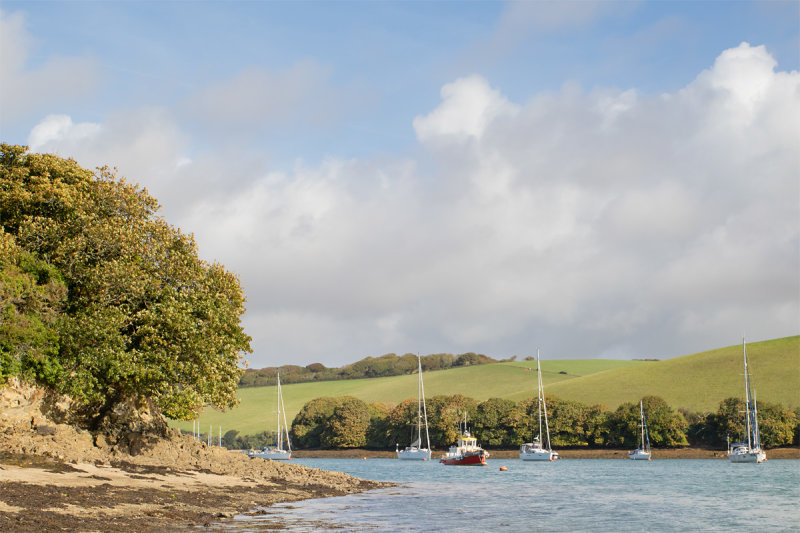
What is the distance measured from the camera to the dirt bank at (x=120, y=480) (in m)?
29.2

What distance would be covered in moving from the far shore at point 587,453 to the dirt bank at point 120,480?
333 ft

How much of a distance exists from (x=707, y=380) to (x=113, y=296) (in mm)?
158132

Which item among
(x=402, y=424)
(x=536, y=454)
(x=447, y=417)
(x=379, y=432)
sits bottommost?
(x=536, y=454)

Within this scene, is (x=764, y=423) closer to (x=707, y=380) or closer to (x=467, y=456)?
(x=707, y=380)

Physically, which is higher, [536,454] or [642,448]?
[536,454]

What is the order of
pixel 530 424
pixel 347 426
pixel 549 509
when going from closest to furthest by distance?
pixel 549 509, pixel 530 424, pixel 347 426

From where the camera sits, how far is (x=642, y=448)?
143m

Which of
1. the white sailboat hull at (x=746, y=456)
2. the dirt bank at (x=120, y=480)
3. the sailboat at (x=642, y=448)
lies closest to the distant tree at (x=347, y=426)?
the sailboat at (x=642, y=448)

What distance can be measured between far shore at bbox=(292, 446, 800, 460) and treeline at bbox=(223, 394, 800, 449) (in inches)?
55.6

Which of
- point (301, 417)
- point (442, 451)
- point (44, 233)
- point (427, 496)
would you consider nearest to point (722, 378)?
point (442, 451)

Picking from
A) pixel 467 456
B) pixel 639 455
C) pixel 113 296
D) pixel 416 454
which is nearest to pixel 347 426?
pixel 416 454

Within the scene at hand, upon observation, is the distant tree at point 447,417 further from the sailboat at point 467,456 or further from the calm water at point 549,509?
the calm water at point 549,509

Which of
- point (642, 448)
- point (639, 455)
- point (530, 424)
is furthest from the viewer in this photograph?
point (530, 424)

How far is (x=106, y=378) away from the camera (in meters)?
43.8
